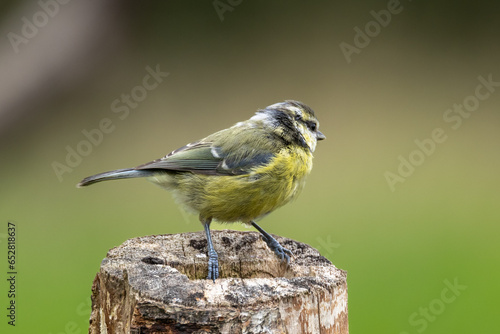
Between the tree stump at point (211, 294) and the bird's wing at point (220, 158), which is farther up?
the bird's wing at point (220, 158)

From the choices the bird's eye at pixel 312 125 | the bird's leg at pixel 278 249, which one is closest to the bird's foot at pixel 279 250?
the bird's leg at pixel 278 249

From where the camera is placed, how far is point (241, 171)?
2.73 meters

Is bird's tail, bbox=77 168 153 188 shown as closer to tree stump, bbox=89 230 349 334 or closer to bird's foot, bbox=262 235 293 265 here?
tree stump, bbox=89 230 349 334

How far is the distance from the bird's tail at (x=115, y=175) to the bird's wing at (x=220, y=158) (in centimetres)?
5

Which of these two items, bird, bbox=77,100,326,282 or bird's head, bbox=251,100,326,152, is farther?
bird's head, bbox=251,100,326,152

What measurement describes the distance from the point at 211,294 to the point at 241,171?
92 centimetres

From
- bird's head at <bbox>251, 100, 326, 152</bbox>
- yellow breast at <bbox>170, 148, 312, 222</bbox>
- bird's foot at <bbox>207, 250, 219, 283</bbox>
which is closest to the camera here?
bird's foot at <bbox>207, 250, 219, 283</bbox>

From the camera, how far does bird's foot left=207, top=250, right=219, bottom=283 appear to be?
2.36 meters

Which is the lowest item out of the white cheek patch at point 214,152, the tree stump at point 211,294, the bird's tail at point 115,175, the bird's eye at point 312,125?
the tree stump at point 211,294

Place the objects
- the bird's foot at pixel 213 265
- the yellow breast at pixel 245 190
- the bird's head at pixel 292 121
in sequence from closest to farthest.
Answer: the bird's foot at pixel 213 265, the yellow breast at pixel 245 190, the bird's head at pixel 292 121

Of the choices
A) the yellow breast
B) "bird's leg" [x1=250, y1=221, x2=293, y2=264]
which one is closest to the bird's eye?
the yellow breast

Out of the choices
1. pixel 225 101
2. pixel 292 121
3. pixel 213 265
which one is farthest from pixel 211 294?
pixel 225 101

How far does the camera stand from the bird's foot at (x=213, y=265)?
7.75ft

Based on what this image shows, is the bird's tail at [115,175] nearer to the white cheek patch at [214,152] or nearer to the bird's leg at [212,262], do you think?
the white cheek patch at [214,152]
